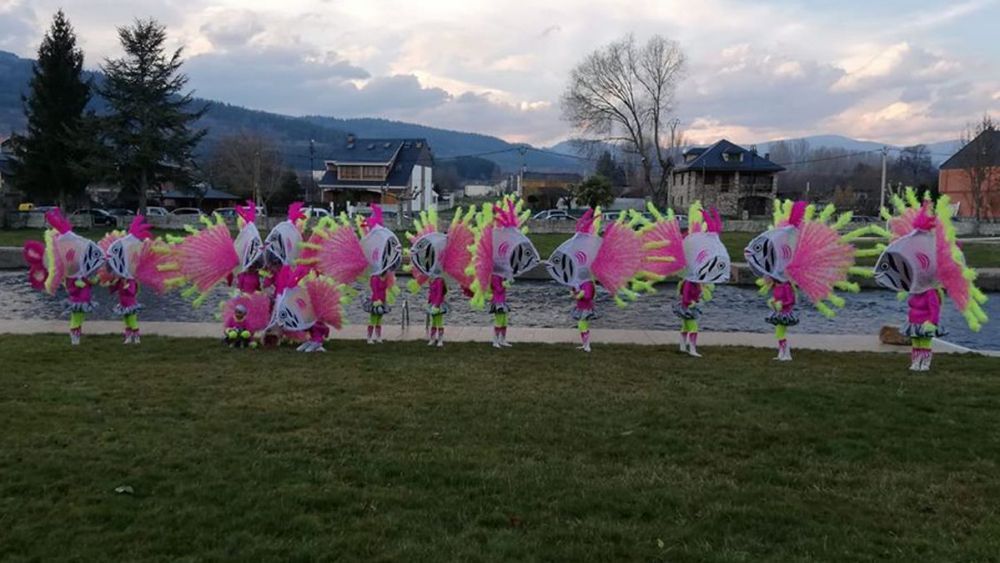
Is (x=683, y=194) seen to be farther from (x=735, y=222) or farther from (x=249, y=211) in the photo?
(x=249, y=211)

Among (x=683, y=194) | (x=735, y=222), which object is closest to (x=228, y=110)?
(x=683, y=194)

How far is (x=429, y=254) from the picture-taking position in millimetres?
12414

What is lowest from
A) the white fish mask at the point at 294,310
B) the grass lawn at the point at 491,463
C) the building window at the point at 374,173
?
the grass lawn at the point at 491,463

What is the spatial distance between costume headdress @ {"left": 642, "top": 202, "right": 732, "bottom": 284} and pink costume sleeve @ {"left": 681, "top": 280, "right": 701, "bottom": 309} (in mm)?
164

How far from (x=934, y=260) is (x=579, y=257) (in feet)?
16.5

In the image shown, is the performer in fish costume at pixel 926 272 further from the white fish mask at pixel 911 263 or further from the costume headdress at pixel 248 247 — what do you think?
the costume headdress at pixel 248 247

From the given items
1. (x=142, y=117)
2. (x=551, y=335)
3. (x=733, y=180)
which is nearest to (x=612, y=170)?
(x=733, y=180)

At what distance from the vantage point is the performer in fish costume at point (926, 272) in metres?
10.5

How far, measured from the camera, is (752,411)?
793cm

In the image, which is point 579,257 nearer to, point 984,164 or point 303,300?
point 303,300

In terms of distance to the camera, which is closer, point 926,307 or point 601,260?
point 926,307

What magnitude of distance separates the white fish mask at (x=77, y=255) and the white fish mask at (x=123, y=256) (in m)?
0.16

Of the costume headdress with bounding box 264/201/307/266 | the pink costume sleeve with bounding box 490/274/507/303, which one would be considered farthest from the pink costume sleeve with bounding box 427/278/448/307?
the costume headdress with bounding box 264/201/307/266

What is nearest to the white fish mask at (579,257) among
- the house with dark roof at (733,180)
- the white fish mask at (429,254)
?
the white fish mask at (429,254)
